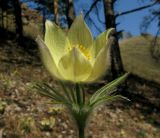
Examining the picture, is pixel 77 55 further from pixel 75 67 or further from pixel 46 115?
pixel 46 115

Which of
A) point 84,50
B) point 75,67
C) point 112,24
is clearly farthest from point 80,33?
point 112,24

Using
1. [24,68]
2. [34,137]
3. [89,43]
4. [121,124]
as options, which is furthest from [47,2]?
[89,43]

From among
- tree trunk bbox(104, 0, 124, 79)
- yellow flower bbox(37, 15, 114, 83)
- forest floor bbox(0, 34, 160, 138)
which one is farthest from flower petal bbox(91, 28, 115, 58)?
tree trunk bbox(104, 0, 124, 79)

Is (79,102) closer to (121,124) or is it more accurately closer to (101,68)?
(101,68)

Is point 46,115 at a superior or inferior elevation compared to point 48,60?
inferior

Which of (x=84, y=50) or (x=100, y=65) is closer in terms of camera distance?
(x=100, y=65)

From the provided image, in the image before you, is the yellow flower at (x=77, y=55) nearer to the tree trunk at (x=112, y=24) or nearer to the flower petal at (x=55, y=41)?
the flower petal at (x=55, y=41)

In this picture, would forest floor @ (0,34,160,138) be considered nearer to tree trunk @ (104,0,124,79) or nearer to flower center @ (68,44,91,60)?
tree trunk @ (104,0,124,79)
